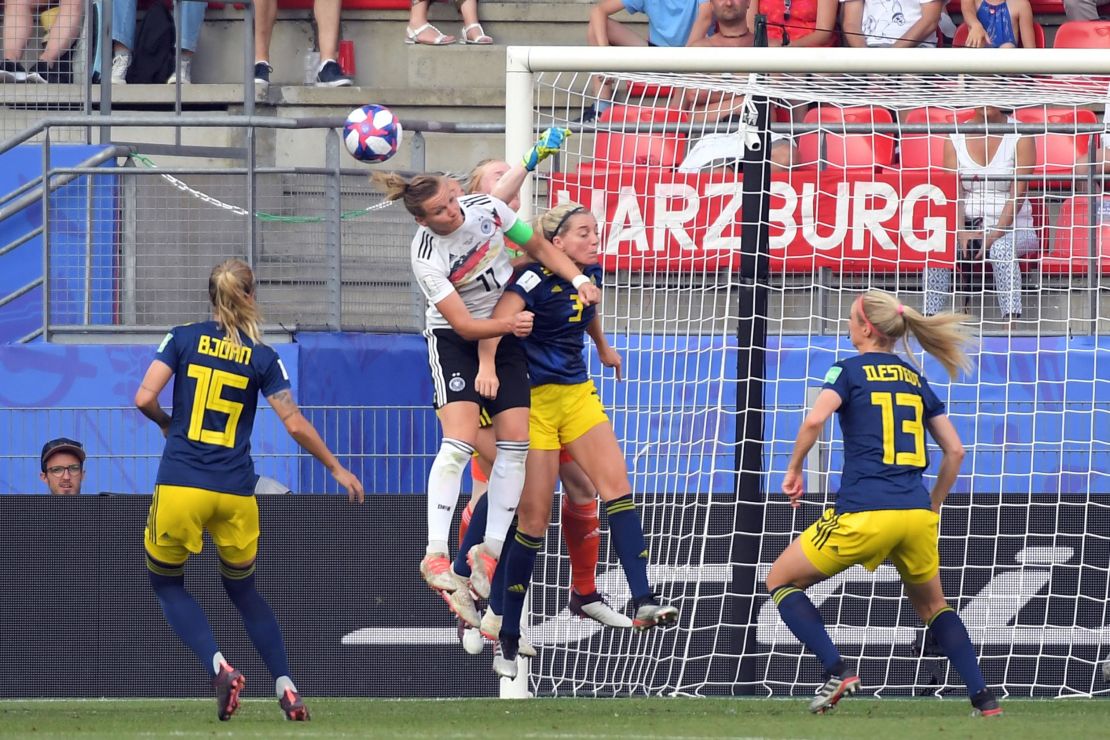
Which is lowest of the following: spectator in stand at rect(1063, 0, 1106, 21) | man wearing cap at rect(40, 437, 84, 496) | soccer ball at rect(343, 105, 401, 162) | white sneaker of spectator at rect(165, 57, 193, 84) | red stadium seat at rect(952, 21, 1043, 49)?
man wearing cap at rect(40, 437, 84, 496)

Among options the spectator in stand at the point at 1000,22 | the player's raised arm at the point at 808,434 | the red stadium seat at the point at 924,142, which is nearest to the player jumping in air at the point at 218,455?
the player's raised arm at the point at 808,434

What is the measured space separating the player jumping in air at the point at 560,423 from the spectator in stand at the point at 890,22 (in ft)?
20.3

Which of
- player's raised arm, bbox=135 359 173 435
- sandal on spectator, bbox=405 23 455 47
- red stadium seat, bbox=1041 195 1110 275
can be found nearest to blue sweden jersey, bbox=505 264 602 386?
player's raised arm, bbox=135 359 173 435

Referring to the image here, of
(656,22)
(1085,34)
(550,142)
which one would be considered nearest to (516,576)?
(550,142)

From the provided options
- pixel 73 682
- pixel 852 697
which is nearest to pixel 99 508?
pixel 73 682

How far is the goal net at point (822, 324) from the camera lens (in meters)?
9.89

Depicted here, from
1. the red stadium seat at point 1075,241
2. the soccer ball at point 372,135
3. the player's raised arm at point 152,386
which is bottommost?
the player's raised arm at point 152,386

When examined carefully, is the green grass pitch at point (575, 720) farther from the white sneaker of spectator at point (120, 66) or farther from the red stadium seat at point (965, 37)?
the white sneaker of spectator at point (120, 66)

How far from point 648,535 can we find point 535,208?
2.04 meters

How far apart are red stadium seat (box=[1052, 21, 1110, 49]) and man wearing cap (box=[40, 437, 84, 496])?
27.8 ft

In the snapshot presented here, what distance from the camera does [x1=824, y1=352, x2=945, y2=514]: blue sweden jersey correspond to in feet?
26.5

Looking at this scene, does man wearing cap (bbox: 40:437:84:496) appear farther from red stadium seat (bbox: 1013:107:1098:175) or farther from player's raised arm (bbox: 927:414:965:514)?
red stadium seat (bbox: 1013:107:1098:175)

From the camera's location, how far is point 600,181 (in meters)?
10.9

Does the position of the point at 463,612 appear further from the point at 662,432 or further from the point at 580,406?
the point at 662,432
